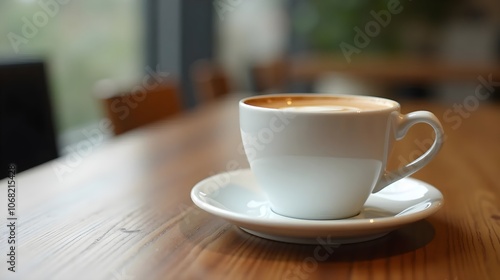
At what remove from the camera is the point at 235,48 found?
3.93 m

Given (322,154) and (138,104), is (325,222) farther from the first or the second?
(138,104)

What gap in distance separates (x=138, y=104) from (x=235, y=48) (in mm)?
2679

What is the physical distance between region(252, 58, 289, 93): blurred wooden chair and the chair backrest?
125 cm

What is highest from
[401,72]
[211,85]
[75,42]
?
[75,42]

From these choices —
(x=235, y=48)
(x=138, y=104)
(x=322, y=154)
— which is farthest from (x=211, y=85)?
(x=235, y=48)

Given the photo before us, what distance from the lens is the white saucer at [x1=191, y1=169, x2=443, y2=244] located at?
48 centimetres

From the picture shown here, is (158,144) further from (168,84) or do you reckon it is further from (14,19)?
(14,19)

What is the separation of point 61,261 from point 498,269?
35cm

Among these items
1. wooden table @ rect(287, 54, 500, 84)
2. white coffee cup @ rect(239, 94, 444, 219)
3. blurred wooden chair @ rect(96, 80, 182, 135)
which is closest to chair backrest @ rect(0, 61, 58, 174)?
blurred wooden chair @ rect(96, 80, 182, 135)

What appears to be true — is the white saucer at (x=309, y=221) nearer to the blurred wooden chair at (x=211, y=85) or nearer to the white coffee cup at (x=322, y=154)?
the white coffee cup at (x=322, y=154)

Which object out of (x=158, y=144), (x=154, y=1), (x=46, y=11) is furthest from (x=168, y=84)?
(x=154, y=1)

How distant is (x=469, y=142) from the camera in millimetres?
1115

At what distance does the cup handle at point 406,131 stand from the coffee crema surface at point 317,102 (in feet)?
0.13

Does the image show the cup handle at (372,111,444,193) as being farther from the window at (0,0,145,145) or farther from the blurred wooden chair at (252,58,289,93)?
the blurred wooden chair at (252,58,289,93)
